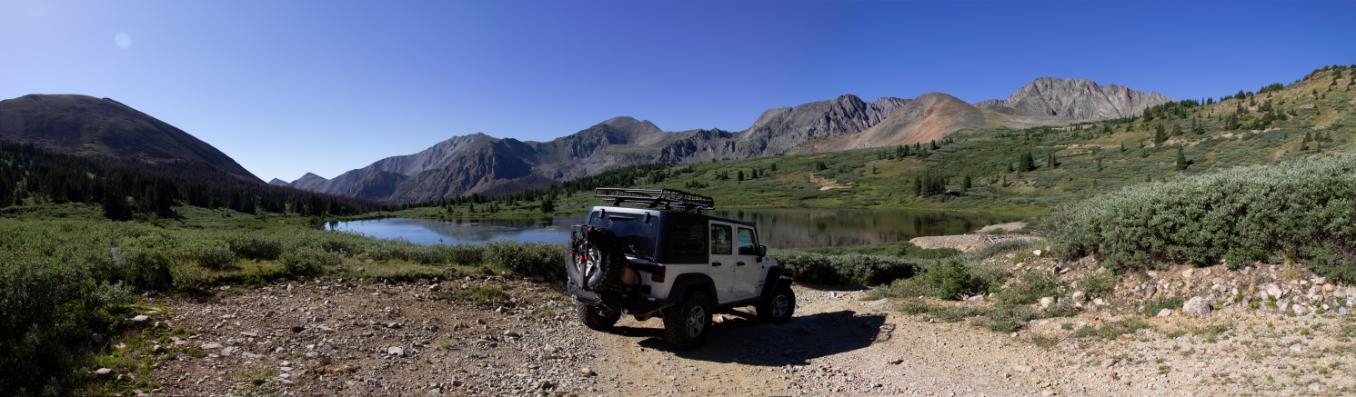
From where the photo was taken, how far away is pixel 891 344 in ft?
31.9

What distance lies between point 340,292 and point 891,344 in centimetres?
1046

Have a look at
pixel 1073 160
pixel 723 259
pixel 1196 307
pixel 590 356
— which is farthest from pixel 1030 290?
pixel 1073 160

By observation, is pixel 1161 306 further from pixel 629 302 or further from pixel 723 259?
pixel 629 302

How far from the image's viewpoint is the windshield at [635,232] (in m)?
9.17

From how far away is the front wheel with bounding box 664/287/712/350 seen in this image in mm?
9195

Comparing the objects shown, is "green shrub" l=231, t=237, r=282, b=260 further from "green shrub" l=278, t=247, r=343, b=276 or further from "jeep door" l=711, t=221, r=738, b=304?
"jeep door" l=711, t=221, r=738, b=304

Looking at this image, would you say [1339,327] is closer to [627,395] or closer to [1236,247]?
[1236,247]

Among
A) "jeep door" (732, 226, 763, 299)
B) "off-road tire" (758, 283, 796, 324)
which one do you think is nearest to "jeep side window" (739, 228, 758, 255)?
"jeep door" (732, 226, 763, 299)

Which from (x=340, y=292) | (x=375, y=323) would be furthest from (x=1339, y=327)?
(x=340, y=292)

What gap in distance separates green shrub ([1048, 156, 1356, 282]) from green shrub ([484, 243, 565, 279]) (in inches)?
494

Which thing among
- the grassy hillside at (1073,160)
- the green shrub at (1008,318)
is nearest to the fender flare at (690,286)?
the green shrub at (1008,318)

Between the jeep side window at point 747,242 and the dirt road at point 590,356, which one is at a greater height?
the jeep side window at point 747,242

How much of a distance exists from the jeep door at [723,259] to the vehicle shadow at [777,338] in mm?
863

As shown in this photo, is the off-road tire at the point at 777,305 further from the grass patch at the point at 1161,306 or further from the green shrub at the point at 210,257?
the green shrub at the point at 210,257
